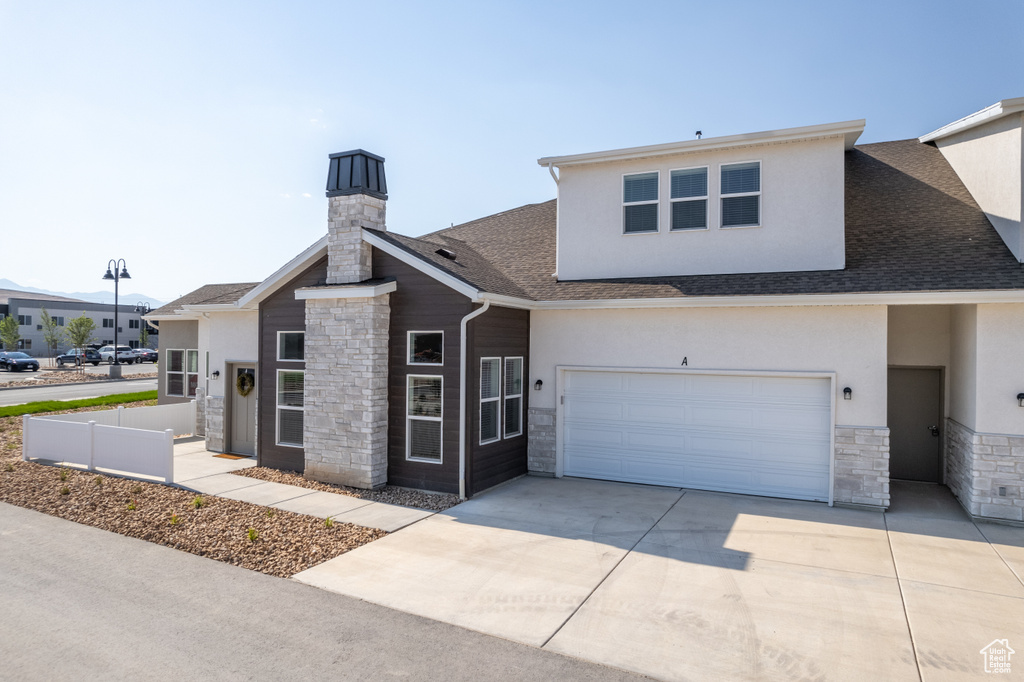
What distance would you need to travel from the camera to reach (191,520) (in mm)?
8508

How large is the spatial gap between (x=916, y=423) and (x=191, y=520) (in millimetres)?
12386

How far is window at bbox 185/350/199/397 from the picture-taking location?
1669 centimetres

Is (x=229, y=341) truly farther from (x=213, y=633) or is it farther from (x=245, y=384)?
(x=213, y=633)

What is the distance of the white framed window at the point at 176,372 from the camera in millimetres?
16906

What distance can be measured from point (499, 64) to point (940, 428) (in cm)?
1073

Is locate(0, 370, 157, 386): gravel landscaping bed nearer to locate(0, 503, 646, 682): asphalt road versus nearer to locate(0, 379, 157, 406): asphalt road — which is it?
locate(0, 379, 157, 406): asphalt road

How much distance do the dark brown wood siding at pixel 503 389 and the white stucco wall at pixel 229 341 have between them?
19.4ft

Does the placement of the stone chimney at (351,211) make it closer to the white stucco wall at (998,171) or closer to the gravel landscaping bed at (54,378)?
the white stucco wall at (998,171)

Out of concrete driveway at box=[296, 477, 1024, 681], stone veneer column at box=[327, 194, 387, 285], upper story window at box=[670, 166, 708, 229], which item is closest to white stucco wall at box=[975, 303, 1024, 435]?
concrete driveway at box=[296, 477, 1024, 681]

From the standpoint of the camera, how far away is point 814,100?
13281 mm

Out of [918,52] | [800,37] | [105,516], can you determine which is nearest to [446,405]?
[105,516]

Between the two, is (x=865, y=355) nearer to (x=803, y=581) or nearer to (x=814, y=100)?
(x=803, y=581)

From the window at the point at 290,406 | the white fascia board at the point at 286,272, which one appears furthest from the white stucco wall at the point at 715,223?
the window at the point at 290,406

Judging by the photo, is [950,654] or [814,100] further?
[814,100]
